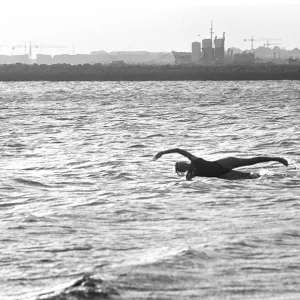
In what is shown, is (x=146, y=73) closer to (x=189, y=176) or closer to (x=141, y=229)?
(x=189, y=176)

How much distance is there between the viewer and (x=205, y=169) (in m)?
15.5

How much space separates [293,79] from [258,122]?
117 metres

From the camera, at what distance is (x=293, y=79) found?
15075 cm

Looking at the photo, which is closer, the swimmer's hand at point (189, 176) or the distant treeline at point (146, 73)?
the swimmer's hand at point (189, 176)

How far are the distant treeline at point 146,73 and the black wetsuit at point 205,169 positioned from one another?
13394cm

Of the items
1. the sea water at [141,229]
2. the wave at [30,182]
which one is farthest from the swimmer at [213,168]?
the wave at [30,182]

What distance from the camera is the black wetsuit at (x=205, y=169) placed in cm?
1549

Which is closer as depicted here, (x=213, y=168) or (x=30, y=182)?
(x=213, y=168)

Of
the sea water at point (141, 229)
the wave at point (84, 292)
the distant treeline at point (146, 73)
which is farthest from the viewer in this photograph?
the distant treeline at point (146, 73)

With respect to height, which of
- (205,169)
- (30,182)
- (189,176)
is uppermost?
(205,169)

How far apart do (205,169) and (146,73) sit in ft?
471

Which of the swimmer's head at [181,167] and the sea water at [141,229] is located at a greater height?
the swimmer's head at [181,167]

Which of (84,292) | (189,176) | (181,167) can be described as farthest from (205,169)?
(84,292)

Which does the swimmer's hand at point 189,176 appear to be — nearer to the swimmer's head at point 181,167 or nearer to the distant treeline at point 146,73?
the swimmer's head at point 181,167
